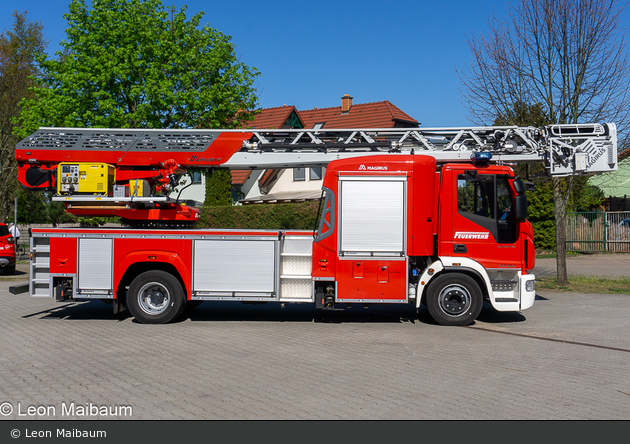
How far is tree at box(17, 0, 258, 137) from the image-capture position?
780 inches

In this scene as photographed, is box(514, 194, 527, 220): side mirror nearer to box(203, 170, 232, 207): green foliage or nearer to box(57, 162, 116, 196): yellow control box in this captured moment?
box(57, 162, 116, 196): yellow control box

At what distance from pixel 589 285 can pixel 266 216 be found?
1460 cm

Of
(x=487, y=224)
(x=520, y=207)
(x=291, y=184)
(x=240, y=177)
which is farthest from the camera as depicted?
(x=240, y=177)

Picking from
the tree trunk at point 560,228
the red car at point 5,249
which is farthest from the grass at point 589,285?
the red car at point 5,249

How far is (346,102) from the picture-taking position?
130ft

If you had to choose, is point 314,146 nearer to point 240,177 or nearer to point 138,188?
point 138,188

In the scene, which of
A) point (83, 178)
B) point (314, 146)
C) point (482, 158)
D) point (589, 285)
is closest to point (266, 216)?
point (589, 285)

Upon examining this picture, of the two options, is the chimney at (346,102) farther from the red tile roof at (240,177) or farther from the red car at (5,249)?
the red car at (5,249)

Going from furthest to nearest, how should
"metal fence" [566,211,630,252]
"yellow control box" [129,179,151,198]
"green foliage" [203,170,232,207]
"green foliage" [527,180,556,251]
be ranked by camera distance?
"green foliage" [203,170,232,207]
"metal fence" [566,211,630,252]
"green foliage" [527,180,556,251]
"yellow control box" [129,179,151,198]

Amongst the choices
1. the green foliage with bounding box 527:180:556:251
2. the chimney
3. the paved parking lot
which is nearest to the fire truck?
the paved parking lot

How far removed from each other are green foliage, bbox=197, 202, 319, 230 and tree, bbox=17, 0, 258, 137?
513 centimetres

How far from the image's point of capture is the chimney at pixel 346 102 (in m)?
39.4

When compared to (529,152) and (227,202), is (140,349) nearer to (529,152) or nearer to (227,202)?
(529,152)
